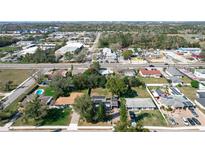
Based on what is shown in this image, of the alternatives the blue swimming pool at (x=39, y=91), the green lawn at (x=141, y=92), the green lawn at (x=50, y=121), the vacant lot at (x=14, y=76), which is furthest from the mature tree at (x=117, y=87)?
the vacant lot at (x=14, y=76)

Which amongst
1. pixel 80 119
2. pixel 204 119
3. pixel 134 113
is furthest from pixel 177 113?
pixel 80 119

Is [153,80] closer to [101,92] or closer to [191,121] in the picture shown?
[101,92]

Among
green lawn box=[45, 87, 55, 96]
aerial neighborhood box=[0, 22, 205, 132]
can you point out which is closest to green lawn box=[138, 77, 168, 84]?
aerial neighborhood box=[0, 22, 205, 132]

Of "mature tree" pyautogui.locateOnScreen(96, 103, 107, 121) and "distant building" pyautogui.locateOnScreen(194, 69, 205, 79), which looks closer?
"mature tree" pyautogui.locateOnScreen(96, 103, 107, 121)

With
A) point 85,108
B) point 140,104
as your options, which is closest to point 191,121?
point 140,104

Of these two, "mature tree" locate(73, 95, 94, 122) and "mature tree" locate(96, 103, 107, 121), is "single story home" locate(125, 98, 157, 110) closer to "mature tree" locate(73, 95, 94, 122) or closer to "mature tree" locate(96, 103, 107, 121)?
"mature tree" locate(96, 103, 107, 121)

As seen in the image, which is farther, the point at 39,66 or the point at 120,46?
the point at 120,46

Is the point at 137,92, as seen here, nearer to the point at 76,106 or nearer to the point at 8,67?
the point at 76,106
